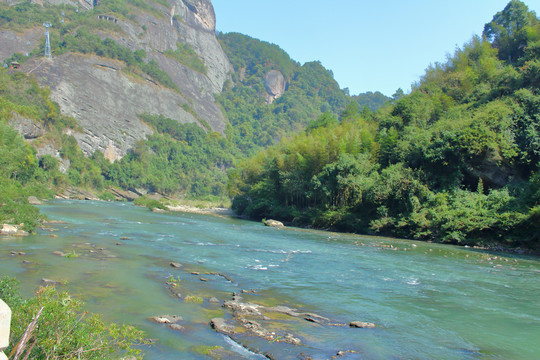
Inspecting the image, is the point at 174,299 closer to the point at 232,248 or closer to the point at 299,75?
the point at 232,248

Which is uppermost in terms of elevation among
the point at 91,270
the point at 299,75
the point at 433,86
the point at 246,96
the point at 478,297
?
the point at 299,75

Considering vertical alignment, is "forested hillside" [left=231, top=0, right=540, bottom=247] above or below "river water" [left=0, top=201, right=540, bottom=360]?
above

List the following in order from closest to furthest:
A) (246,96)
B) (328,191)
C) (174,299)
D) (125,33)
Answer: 1. (174,299)
2. (328,191)
3. (125,33)
4. (246,96)

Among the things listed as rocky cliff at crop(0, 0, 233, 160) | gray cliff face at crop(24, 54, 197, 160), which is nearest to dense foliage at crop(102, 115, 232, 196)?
gray cliff face at crop(24, 54, 197, 160)

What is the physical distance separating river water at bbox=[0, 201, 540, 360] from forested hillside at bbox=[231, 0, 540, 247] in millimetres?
5344

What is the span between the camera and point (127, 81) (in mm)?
99938

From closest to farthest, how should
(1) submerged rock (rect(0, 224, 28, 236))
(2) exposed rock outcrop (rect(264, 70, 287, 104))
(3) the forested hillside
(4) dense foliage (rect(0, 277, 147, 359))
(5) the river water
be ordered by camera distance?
(4) dense foliage (rect(0, 277, 147, 359)) < (5) the river water < (1) submerged rock (rect(0, 224, 28, 236)) < (3) the forested hillside < (2) exposed rock outcrop (rect(264, 70, 287, 104))

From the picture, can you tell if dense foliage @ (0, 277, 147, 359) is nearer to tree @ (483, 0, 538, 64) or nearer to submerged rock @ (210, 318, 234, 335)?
submerged rock @ (210, 318, 234, 335)

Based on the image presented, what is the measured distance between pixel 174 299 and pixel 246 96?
16769 cm

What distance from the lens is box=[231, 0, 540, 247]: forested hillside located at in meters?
24.8

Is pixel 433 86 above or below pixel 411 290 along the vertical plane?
above

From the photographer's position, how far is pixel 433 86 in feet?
141

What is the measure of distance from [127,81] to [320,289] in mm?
98910

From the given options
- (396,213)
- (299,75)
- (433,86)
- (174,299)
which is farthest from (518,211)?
(299,75)
